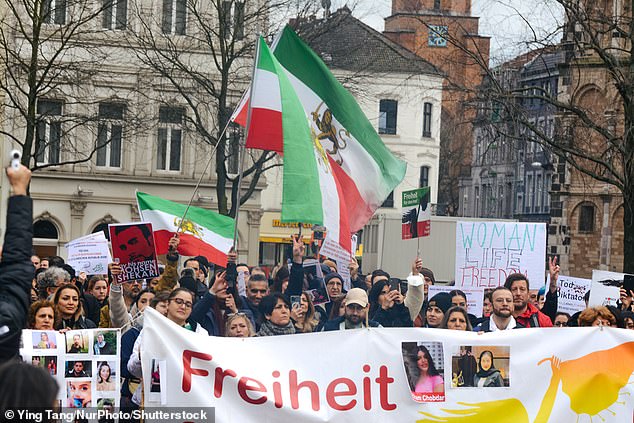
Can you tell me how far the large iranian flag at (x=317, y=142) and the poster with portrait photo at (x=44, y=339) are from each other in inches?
129

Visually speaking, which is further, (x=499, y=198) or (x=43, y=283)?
(x=499, y=198)

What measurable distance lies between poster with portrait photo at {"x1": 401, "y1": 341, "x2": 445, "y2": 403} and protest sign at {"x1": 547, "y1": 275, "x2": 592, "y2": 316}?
722 cm

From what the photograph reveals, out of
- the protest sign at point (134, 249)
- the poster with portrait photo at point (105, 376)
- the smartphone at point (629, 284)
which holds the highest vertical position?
the protest sign at point (134, 249)

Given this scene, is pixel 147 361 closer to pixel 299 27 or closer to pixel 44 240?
pixel 299 27

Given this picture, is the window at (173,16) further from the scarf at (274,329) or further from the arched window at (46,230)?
the scarf at (274,329)

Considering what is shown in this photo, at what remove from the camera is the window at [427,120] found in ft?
204

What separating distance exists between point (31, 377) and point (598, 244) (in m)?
42.1

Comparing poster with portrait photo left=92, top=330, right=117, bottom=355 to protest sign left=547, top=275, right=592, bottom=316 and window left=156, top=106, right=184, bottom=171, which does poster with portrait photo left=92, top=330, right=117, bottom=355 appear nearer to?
protest sign left=547, top=275, right=592, bottom=316

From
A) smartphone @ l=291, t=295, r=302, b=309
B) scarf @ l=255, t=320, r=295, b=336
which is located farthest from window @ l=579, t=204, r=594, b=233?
scarf @ l=255, t=320, r=295, b=336

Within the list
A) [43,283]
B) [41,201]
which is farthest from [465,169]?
[43,283]

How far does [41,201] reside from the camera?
136 feet

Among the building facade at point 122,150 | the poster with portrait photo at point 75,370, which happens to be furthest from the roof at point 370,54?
the poster with portrait photo at point 75,370

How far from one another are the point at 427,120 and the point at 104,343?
179 ft

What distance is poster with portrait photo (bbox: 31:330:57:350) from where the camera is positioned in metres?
8.18
